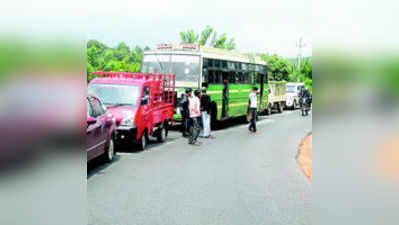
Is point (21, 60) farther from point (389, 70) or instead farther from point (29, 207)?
point (389, 70)

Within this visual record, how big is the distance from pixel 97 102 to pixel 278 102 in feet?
91.6

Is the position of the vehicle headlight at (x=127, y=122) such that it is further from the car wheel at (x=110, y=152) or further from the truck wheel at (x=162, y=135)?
the truck wheel at (x=162, y=135)

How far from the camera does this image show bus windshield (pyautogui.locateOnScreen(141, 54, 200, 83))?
2081 centimetres

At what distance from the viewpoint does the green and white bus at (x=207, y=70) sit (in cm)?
2081

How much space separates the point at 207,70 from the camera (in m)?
21.3

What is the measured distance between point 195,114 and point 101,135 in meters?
6.18

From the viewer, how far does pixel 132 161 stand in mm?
12672

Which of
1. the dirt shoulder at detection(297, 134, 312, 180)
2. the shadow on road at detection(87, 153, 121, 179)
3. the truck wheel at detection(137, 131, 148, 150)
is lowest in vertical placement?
the dirt shoulder at detection(297, 134, 312, 180)

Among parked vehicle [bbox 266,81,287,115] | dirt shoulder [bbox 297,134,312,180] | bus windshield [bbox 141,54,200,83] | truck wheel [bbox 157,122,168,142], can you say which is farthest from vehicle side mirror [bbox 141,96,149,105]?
parked vehicle [bbox 266,81,287,115]

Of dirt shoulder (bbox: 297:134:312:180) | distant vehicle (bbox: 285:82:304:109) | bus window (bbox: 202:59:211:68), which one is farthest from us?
distant vehicle (bbox: 285:82:304:109)

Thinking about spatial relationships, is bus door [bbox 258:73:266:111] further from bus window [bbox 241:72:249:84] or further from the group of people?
the group of people

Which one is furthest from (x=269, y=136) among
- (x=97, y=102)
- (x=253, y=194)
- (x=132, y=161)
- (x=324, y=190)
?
(x=324, y=190)

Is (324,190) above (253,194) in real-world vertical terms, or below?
above

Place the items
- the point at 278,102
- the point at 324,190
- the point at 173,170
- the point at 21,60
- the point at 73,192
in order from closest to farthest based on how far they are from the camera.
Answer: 1. the point at 21,60
2. the point at 73,192
3. the point at 324,190
4. the point at 173,170
5. the point at 278,102
